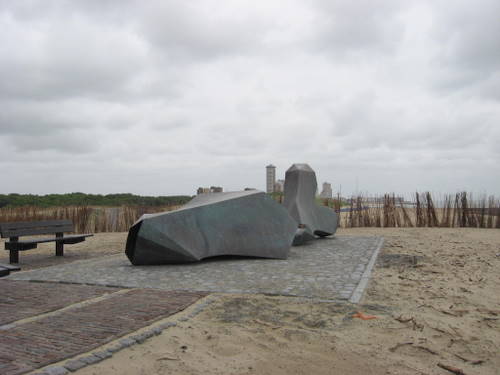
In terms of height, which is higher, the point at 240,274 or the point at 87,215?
the point at 87,215

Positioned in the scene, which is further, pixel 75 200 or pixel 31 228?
pixel 75 200

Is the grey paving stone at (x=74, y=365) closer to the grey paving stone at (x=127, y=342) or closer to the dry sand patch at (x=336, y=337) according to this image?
the dry sand patch at (x=336, y=337)

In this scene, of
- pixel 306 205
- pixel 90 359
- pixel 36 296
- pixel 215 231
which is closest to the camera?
pixel 90 359

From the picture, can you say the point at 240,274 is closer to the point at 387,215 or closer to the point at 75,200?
the point at 387,215

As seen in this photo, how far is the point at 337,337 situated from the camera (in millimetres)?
3152

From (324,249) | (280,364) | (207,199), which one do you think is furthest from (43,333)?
(324,249)

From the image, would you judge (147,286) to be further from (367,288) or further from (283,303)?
(367,288)

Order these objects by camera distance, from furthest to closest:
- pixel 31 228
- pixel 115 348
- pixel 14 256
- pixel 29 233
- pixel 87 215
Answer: pixel 87 215 < pixel 31 228 < pixel 29 233 < pixel 14 256 < pixel 115 348

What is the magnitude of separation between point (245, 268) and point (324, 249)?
2.66m

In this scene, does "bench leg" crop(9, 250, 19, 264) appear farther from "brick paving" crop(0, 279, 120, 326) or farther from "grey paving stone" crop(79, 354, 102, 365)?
"grey paving stone" crop(79, 354, 102, 365)

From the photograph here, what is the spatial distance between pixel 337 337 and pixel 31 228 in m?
6.39

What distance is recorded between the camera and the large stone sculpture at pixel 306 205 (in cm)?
933

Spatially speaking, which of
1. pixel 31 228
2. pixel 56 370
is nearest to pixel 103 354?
pixel 56 370

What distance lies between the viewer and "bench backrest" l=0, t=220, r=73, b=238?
7199 mm
